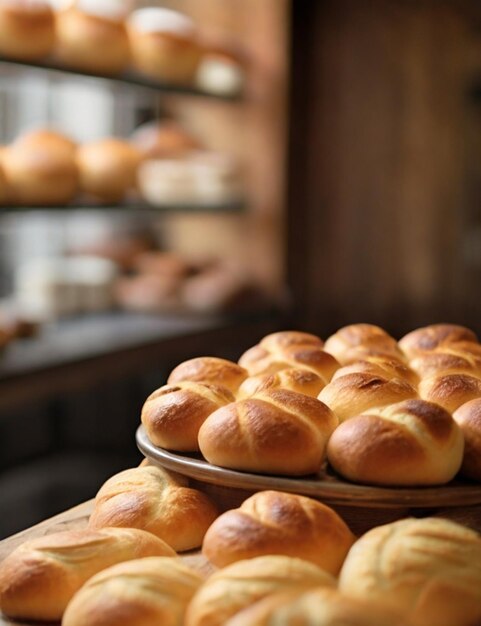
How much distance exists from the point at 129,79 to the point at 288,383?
2367mm

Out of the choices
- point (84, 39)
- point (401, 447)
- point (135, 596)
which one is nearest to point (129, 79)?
point (84, 39)

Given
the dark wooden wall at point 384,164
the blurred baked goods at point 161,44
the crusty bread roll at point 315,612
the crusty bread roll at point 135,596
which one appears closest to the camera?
the crusty bread roll at point 315,612

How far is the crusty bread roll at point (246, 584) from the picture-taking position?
0.74 metres

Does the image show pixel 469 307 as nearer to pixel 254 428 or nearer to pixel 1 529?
pixel 1 529

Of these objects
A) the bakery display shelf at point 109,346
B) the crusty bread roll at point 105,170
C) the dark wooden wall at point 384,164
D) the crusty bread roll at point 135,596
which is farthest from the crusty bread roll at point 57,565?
the dark wooden wall at point 384,164

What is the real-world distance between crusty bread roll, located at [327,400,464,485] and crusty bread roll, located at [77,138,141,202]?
7.51ft

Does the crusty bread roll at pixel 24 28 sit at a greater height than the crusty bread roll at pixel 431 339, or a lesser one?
greater

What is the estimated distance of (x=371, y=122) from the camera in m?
3.74

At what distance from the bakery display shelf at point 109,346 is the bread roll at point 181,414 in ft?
Answer: 5.33

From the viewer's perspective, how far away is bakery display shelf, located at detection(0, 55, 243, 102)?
2.83 m

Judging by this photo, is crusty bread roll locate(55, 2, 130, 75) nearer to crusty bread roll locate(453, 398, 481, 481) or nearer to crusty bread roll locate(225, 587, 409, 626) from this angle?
crusty bread roll locate(453, 398, 481, 481)

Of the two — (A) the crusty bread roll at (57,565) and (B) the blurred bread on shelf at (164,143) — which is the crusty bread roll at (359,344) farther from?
(B) the blurred bread on shelf at (164,143)

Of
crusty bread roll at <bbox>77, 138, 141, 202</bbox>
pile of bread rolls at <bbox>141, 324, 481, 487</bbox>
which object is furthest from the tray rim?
crusty bread roll at <bbox>77, 138, 141, 202</bbox>

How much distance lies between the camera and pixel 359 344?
1314 millimetres
